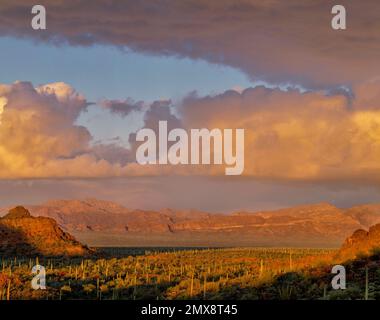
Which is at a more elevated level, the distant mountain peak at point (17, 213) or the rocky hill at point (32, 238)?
the distant mountain peak at point (17, 213)

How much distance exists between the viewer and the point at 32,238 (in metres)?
127

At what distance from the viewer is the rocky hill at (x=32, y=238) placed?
118688 millimetres

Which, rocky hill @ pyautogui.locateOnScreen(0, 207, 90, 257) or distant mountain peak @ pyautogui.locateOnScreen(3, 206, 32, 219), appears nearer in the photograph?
rocky hill @ pyautogui.locateOnScreen(0, 207, 90, 257)

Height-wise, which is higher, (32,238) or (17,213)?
(17,213)

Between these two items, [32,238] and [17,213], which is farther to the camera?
[17,213]

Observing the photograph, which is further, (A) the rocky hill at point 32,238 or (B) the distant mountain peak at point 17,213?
(B) the distant mountain peak at point 17,213

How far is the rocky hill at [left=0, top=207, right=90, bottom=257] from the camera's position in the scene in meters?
119

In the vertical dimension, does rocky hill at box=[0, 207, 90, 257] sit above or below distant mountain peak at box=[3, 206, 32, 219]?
below

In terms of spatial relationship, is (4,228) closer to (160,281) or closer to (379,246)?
(160,281)
